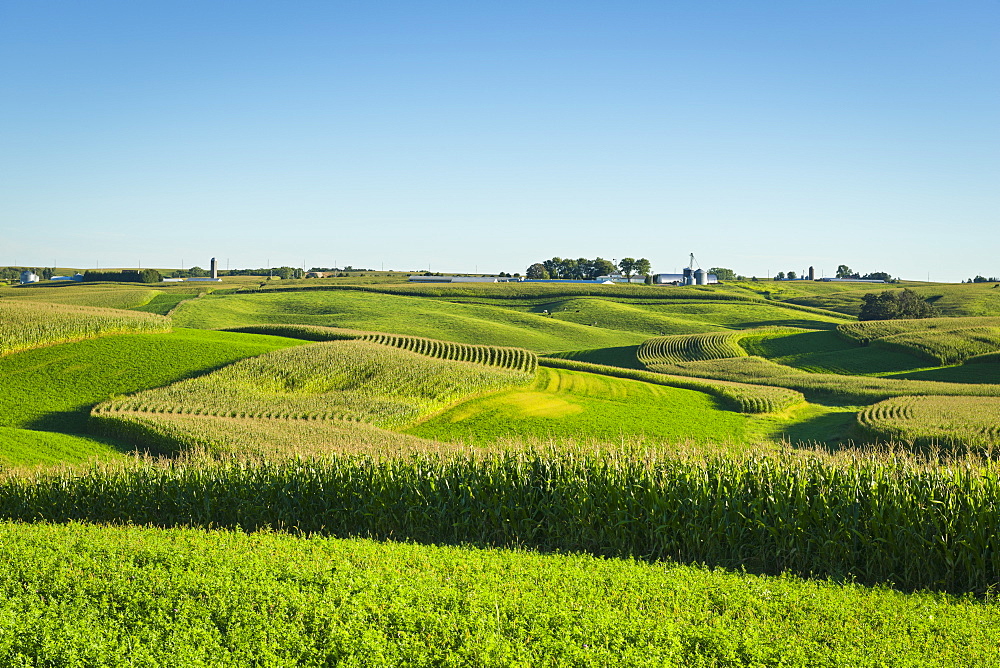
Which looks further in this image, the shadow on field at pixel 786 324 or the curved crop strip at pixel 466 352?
the shadow on field at pixel 786 324

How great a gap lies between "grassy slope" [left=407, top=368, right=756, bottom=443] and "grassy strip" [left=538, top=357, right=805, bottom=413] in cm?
127

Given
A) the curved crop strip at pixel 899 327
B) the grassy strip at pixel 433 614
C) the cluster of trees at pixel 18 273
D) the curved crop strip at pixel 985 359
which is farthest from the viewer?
the cluster of trees at pixel 18 273

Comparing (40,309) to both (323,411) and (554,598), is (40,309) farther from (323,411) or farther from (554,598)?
(554,598)

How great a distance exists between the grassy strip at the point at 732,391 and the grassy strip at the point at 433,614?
2952 centimetres

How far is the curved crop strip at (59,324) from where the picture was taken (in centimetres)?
3838

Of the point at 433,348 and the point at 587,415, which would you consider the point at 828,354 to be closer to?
the point at 433,348

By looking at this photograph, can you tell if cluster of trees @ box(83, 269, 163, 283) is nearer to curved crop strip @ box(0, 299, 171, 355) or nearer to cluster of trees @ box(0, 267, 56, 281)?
cluster of trees @ box(0, 267, 56, 281)

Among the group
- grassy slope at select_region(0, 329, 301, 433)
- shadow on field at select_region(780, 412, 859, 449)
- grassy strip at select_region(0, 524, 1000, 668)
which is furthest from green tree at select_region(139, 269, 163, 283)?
grassy strip at select_region(0, 524, 1000, 668)

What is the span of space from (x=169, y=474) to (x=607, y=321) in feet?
332

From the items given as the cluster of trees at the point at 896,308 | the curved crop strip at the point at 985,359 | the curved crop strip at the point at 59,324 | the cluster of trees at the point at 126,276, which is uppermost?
the cluster of trees at the point at 126,276

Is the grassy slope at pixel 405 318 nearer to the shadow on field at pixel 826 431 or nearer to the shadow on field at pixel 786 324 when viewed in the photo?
the shadow on field at pixel 786 324

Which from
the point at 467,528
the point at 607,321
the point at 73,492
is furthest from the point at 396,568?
the point at 607,321

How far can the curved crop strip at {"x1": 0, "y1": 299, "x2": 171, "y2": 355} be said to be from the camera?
126 feet

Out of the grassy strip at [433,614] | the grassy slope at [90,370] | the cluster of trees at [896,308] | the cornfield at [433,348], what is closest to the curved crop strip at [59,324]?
the grassy slope at [90,370]
